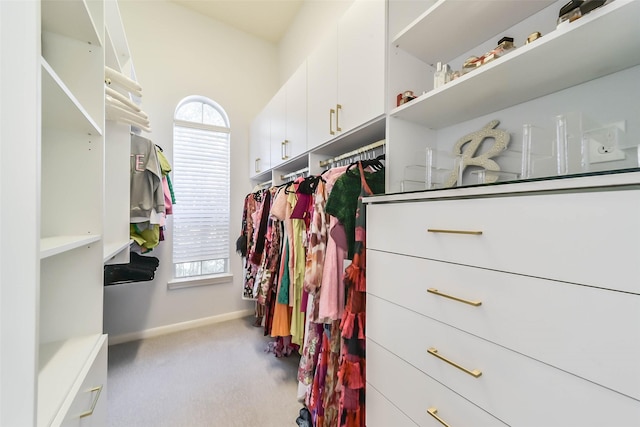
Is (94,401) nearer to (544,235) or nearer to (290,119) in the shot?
(544,235)

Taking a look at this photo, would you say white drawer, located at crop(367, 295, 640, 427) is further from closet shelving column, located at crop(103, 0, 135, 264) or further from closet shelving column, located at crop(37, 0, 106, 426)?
closet shelving column, located at crop(103, 0, 135, 264)

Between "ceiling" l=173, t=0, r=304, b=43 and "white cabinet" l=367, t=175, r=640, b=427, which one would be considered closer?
"white cabinet" l=367, t=175, r=640, b=427

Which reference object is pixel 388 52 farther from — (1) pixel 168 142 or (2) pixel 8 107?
(1) pixel 168 142

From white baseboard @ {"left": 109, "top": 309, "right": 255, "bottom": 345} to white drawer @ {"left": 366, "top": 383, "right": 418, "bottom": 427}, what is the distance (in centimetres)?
230

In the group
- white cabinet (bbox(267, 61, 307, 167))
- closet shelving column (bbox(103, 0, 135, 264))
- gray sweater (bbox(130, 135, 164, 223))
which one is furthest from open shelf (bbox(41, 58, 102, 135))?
white cabinet (bbox(267, 61, 307, 167))

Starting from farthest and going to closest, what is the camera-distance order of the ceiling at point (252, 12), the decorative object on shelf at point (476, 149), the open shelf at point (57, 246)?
the ceiling at point (252, 12) → the decorative object on shelf at point (476, 149) → the open shelf at point (57, 246)

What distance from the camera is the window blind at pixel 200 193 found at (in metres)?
2.64

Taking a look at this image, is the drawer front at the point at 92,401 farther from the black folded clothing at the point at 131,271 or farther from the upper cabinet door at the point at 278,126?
the upper cabinet door at the point at 278,126

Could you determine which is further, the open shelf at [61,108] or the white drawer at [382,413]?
the white drawer at [382,413]

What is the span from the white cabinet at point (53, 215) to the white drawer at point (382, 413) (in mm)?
944

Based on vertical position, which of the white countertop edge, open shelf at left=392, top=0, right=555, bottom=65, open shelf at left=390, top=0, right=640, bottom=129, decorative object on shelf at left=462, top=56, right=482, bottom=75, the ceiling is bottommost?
the white countertop edge

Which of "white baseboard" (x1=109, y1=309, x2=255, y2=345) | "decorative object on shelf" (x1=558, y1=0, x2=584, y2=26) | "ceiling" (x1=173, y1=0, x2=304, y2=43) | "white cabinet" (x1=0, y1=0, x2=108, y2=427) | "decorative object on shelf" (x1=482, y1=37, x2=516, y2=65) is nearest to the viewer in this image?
"white cabinet" (x1=0, y1=0, x2=108, y2=427)

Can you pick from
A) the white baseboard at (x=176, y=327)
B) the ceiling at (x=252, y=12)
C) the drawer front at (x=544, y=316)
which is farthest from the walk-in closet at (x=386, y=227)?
the ceiling at (x=252, y=12)

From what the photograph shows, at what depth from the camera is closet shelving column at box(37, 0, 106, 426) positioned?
2.57 feet
